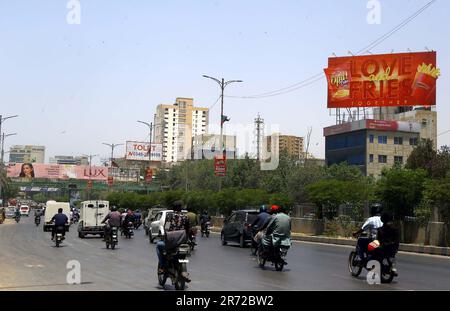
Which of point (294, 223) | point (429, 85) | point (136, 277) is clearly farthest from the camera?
point (429, 85)

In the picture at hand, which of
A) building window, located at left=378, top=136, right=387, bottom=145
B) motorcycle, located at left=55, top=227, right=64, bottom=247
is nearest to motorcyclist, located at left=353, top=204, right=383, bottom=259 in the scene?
motorcycle, located at left=55, top=227, right=64, bottom=247

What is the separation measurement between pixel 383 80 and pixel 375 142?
3467 cm

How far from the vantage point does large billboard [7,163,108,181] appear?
338 ft

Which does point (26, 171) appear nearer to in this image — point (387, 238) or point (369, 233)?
point (369, 233)

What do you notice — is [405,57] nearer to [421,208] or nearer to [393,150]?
[421,208]

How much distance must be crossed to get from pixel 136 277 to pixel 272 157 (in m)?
80.6

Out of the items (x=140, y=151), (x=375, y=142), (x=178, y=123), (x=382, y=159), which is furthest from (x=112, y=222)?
(x=178, y=123)

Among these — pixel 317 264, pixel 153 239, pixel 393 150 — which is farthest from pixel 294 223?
pixel 393 150

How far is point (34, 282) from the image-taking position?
43.7 feet

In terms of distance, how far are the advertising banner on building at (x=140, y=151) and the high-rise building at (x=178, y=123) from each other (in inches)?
2451

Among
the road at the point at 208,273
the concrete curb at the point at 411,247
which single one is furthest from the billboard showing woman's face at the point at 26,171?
the road at the point at 208,273

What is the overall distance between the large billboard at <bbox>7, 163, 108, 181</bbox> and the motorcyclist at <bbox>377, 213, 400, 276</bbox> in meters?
96.1

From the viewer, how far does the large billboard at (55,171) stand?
10300 centimetres

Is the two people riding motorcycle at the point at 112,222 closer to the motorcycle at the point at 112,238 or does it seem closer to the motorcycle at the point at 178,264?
the motorcycle at the point at 112,238
